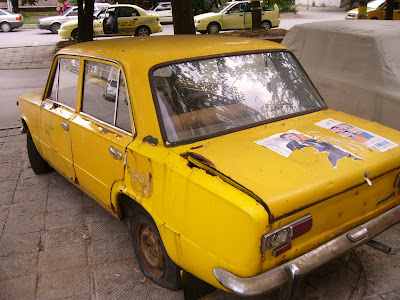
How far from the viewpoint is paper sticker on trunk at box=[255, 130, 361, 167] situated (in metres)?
2.51

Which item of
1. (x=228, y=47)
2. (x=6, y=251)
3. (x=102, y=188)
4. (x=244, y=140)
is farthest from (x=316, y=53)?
(x=6, y=251)

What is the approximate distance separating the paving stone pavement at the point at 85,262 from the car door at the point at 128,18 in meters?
15.5

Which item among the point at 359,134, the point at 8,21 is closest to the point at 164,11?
the point at 8,21

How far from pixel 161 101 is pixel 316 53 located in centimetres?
365

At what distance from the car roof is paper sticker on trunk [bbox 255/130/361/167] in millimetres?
915

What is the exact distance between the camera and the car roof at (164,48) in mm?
2963

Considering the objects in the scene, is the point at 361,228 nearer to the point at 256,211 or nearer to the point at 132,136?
the point at 256,211

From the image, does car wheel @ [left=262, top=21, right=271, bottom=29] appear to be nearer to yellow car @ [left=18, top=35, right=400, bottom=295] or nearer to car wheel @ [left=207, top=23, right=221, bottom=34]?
car wheel @ [left=207, top=23, right=221, bottom=34]

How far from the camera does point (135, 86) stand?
282 cm

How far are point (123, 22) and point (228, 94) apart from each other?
16.9 m

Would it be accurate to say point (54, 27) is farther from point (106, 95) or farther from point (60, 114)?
point (106, 95)

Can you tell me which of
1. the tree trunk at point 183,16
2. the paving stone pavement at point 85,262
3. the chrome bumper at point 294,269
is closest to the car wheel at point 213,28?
the tree trunk at point 183,16

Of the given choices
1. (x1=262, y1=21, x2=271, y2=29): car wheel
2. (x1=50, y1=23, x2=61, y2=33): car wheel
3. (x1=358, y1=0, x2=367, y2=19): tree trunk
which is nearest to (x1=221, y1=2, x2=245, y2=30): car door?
(x1=262, y1=21, x2=271, y2=29): car wheel

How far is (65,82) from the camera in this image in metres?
3.96
